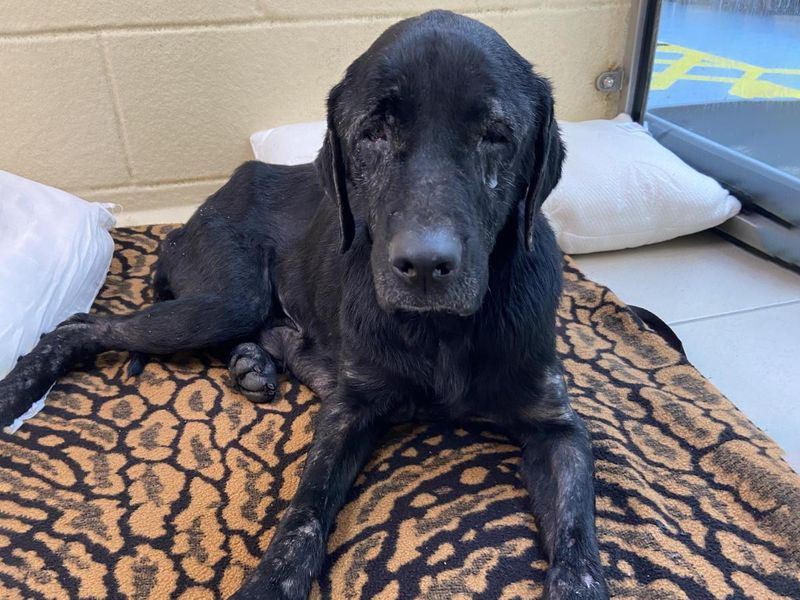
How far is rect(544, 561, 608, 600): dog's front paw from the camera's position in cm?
153

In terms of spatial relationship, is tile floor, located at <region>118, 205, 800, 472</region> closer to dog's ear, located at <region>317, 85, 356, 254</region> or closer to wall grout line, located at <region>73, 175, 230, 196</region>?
wall grout line, located at <region>73, 175, 230, 196</region>

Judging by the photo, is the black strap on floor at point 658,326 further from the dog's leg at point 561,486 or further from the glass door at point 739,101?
the glass door at point 739,101

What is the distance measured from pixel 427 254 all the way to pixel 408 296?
15cm

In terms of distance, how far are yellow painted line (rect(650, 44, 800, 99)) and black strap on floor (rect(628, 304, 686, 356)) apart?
1.59m

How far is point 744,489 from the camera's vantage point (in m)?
1.94

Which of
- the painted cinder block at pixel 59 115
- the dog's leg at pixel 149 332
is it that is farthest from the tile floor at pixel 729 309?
the painted cinder block at pixel 59 115

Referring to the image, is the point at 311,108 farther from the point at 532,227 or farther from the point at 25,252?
the point at 532,227

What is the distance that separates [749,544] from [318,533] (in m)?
1.09

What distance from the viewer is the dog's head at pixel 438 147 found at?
1553 mm

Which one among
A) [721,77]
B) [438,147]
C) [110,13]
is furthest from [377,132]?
[721,77]

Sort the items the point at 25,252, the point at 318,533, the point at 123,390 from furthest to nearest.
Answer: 1. the point at 25,252
2. the point at 123,390
3. the point at 318,533

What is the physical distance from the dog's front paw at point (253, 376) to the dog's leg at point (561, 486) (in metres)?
0.86

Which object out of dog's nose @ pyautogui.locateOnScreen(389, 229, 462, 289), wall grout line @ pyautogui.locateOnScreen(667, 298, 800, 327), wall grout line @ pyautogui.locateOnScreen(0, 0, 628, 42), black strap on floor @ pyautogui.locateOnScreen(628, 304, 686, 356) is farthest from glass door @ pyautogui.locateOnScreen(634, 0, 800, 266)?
dog's nose @ pyautogui.locateOnScreen(389, 229, 462, 289)

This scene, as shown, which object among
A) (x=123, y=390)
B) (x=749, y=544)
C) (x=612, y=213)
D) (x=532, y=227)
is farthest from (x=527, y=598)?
(x=612, y=213)
